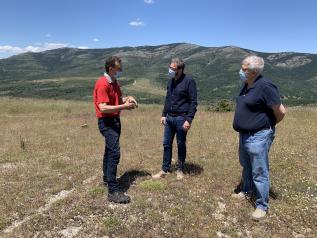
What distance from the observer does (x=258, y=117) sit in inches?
282

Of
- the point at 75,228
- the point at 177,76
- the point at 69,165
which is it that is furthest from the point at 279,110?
the point at 69,165

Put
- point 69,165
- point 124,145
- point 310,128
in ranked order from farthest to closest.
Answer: point 310,128
point 124,145
point 69,165

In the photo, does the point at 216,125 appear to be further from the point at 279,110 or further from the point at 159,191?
the point at 279,110

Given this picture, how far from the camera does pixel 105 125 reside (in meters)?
8.02

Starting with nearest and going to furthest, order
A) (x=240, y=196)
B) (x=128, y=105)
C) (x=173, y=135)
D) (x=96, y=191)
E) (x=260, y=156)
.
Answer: (x=260, y=156) → (x=128, y=105) → (x=240, y=196) → (x=96, y=191) → (x=173, y=135)

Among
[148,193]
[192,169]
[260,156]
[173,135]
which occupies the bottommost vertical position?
[192,169]

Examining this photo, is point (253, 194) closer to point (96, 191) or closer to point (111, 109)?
point (96, 191)

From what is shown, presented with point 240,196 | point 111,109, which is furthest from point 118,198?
point 240,196

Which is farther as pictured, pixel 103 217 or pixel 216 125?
pixel 216 125

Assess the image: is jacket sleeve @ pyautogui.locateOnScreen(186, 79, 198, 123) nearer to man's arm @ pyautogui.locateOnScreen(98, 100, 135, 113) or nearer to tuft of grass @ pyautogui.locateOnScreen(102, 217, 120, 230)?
man's arm @ pyautogui.locateOnScreen(98, 100, 135, 113)

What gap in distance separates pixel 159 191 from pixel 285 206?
2625mm

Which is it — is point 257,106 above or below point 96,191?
above

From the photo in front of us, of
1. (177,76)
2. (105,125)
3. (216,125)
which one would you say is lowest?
(216,125)

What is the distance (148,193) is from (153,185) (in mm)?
383
